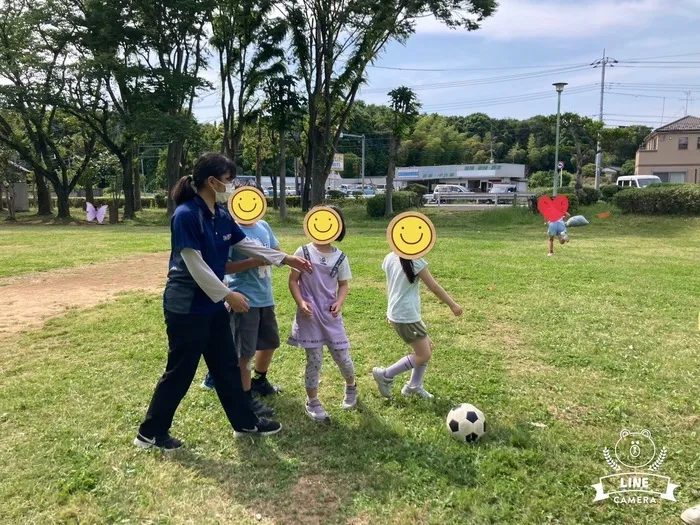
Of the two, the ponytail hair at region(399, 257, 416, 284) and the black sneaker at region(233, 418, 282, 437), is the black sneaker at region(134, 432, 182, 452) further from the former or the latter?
the ponytail hair at region(399, 257, 416, 284)

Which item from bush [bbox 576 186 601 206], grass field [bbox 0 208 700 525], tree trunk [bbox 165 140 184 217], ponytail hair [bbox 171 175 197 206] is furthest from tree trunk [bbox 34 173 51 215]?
ponytail hair [bbox 171 175 197 206]

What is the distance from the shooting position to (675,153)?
40.6m

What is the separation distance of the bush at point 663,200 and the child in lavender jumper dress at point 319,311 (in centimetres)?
1954

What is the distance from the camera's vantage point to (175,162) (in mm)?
25094

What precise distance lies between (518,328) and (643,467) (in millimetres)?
2837

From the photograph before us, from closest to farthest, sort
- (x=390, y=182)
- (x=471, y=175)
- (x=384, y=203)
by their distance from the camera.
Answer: (x=390, y=182), (x=384, y=203), (x=471, y=175)

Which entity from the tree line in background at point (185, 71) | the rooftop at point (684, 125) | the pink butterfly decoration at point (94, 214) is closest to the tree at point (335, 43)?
the tree line in background at point (185, 71)

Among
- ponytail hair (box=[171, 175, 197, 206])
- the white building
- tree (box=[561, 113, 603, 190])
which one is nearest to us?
ponytail hair (box=[171, 175, 197, 206])

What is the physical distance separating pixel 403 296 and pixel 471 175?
56907mm

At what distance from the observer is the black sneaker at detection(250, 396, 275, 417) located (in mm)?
3480

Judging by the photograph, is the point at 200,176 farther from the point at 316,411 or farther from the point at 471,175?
the point at 471,175

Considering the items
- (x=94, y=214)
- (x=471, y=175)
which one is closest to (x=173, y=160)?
(x=94, y=214)

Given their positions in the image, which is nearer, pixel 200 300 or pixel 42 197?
pixel 200 300

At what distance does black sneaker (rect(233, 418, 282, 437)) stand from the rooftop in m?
45.8
